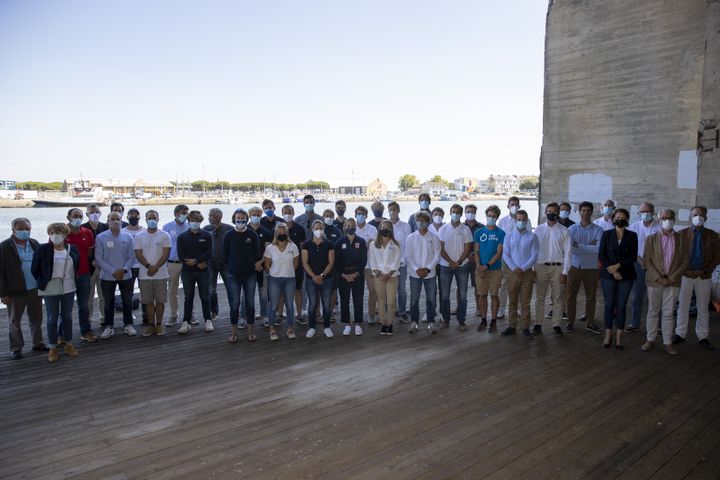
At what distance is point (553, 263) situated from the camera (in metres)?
6.20

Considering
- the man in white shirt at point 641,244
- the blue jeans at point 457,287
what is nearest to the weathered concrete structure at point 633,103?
the man in white shirt at point 641,244

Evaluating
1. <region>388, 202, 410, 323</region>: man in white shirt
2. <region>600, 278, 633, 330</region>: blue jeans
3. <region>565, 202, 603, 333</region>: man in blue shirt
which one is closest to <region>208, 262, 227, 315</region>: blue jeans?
<region>388, 202, 410, 323</region>: man in white shirt

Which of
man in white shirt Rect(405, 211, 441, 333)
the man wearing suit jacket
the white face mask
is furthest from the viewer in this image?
man in white shirt Rect(405, 211, 441, 333)

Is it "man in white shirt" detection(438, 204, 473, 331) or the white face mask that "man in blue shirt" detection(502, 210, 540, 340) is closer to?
"man in white shirt" detection(438, 204, 473, 331)

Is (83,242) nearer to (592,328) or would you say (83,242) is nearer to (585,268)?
(585,268)

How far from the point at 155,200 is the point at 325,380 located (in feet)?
294

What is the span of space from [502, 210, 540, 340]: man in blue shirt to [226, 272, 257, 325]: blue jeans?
3298 millimetres

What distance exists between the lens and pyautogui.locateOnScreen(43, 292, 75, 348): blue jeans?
532 cm

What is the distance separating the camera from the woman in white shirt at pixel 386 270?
20.7ft

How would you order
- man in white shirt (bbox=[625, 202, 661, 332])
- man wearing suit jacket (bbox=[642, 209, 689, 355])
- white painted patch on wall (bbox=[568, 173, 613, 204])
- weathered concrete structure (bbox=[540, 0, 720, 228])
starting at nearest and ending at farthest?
man wearing suit jacket (bbox=[642, 209, 689, 355])
man in white shirt (bbox=[625, 202, 661, 332])
weathered concrete structure (bbox=[540, 0, 720, 228])
white painted patch on wall (bbox=[568, 173, 613, 204])

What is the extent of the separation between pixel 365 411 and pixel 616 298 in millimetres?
3460

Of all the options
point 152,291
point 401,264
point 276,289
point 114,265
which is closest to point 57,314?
point 114,265

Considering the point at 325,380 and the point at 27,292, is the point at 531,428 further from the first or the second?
the point at 27,292

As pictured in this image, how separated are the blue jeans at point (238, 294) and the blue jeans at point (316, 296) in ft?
2.41
